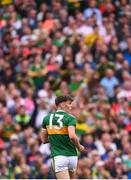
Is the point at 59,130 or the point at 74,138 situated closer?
the point at 74,138

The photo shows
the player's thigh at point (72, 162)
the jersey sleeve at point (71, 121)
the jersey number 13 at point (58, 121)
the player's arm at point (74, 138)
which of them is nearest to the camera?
the player's arm at point (74, 138)

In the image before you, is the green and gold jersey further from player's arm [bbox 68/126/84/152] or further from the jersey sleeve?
player's arm [bbox 68/126/84/152]

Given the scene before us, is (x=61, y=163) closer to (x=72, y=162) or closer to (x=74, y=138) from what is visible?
(x=72, y=162)

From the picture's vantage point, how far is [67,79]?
26.6 m

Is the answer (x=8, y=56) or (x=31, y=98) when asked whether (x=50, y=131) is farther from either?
(x=8, y=56)

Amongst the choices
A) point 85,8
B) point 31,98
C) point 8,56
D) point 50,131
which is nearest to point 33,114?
point 31,98

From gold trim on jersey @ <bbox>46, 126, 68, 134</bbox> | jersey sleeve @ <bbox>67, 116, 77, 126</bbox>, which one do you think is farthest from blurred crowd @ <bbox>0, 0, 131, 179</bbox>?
jersey sleeve @ <bbox>67, 116, 77, 126</bbox>

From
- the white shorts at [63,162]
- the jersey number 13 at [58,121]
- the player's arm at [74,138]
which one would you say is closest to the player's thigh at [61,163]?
the white shorts at [63,162]

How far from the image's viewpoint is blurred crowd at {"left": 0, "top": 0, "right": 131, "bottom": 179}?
77.1 ft

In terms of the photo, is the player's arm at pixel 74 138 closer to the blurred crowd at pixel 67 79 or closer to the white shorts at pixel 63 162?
the white shorts at pixel 63 162

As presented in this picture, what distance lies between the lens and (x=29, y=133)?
24.0 m

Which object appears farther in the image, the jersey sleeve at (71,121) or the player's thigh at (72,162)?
the player's thigh at (72,162)

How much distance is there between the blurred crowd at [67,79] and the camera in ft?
77.1

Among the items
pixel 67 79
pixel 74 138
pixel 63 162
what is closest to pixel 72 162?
pixel 63 162
